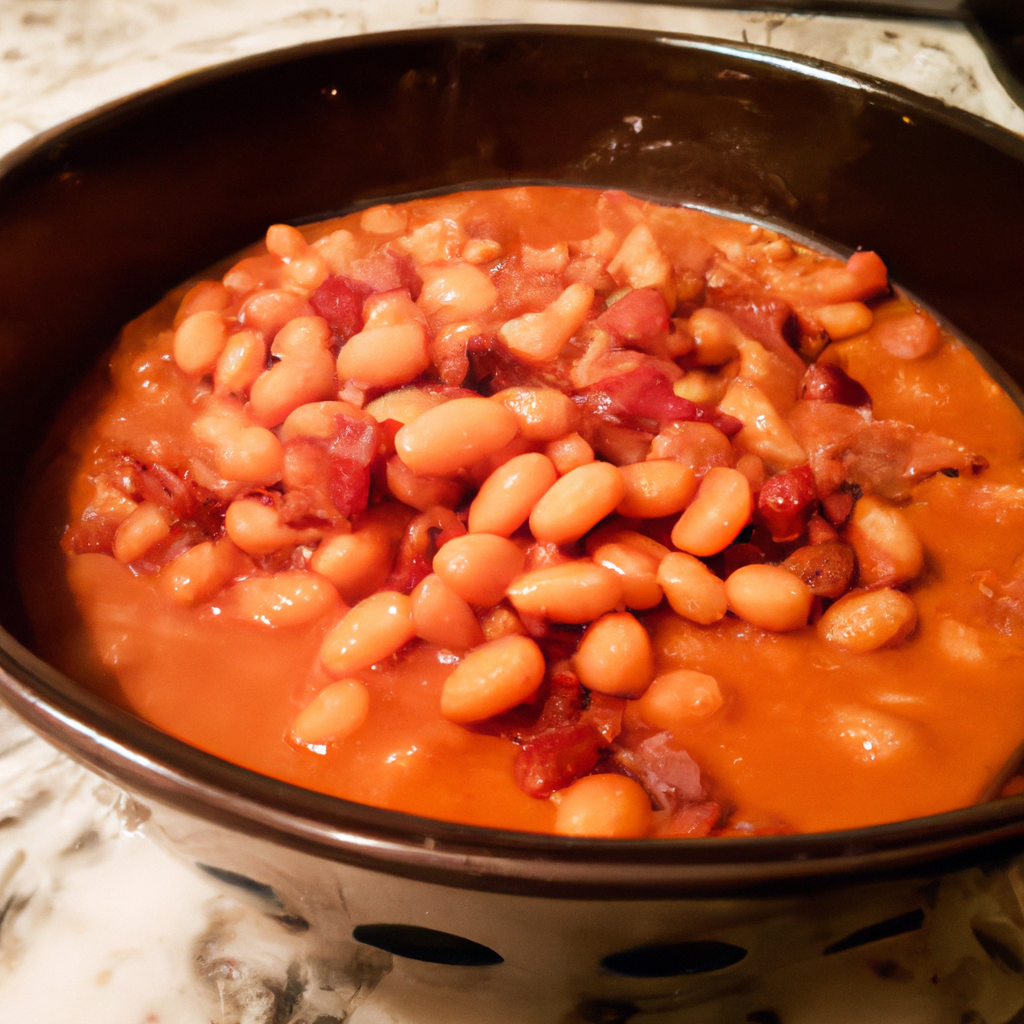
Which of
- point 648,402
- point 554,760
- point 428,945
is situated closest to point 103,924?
point 428,945

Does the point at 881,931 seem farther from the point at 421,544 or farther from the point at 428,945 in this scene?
the point at 421,544

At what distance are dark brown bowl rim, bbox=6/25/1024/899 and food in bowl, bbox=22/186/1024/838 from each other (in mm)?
205

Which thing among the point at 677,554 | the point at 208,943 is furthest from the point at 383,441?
the point at 208,943

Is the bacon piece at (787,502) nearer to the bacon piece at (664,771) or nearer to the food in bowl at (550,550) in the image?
the food in bowl at (550,550)

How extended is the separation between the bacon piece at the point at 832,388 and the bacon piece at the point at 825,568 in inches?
10.2

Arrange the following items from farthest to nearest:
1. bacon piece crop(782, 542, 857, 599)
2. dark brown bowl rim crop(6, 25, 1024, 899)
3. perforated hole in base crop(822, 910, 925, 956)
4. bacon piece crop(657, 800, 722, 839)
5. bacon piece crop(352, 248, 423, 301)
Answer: bacon piece crop(352, 248, 423, 301)
bacon piece crop(782, 542, 857, 599)
bacon piece crop(657, 800, 722, 839)
perforated hole in base crop(822, 910, 925, 956)
dark brown bowl rim crop(6, 25, 1024, 899)

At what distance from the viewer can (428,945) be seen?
0.65 meters

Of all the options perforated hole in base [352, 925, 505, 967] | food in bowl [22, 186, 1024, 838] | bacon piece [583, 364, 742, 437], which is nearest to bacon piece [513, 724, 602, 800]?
food in bowl [22, 186, 1024, 838]

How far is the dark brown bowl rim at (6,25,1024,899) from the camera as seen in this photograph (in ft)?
1.63

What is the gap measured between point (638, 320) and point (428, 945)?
2.47 ft

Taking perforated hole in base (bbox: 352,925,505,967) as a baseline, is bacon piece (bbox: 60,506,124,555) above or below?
above

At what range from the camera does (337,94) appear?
1.28 metres

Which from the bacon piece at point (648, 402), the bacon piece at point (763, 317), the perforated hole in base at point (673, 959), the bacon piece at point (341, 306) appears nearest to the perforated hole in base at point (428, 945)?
the perforated hole in base at point (673, 959)

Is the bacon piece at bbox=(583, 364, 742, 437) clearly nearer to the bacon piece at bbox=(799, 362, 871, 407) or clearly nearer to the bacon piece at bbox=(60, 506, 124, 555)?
the bacon piece at bbox=(799, 362, 871, 407)
